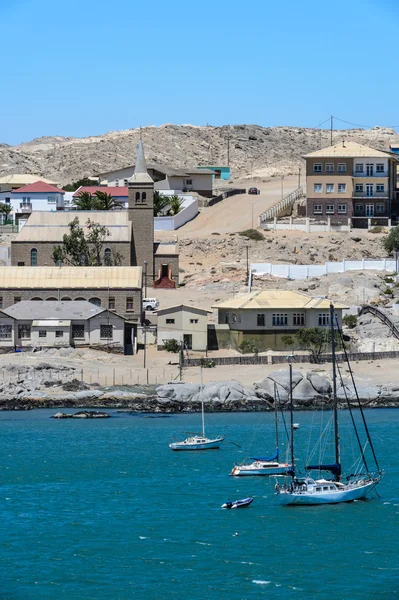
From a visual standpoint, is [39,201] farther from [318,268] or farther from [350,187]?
[318,268]

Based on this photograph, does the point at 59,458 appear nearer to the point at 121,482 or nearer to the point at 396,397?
the point at 121,482

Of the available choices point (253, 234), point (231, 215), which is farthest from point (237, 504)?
point (231, 215)

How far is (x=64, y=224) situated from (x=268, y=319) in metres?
24.9

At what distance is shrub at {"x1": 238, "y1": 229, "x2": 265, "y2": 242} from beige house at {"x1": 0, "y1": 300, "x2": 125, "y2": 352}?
85.0 ft

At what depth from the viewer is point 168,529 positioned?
53.4 meters

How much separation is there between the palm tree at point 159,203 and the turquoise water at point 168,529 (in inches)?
2060

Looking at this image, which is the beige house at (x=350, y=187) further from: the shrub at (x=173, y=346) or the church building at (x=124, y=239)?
the shrub at (x=173, y=346)

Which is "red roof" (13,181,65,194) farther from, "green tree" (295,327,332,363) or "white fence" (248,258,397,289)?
"green tree" (295,327,332,363)

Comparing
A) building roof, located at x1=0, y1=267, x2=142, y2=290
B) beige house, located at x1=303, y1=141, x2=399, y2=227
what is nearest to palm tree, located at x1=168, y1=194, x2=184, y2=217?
beige house, located at x1=303, y1=141, x2=399, y2=227

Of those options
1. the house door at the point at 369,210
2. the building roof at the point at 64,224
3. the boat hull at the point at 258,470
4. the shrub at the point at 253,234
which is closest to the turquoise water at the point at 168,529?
the boat hull at the point at 258,470

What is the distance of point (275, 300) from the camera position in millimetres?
91438

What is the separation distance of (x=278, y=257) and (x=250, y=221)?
14.8 metres

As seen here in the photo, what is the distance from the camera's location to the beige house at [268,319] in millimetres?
90125

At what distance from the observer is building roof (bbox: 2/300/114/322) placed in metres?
90.7
